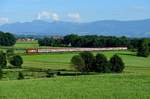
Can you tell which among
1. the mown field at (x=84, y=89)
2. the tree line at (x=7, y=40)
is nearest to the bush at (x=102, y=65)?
the mown field at (x=84, y=89)

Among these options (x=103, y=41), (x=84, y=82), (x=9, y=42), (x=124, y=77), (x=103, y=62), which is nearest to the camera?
(x=84, y=82)

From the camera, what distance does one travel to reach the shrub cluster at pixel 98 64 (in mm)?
76562

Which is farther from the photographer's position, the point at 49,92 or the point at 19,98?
the point at 49,92

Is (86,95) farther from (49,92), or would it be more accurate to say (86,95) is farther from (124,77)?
(124,77)

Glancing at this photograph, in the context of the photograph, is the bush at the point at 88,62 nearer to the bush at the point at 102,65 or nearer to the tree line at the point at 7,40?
the bush at the point at 102,65

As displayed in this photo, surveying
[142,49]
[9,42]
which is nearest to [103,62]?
[142,49]

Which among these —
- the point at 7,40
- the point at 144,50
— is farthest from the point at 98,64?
the point at 7,40

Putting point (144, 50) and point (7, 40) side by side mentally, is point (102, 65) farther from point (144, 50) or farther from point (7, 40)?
point (7, 40)

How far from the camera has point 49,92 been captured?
783 inches

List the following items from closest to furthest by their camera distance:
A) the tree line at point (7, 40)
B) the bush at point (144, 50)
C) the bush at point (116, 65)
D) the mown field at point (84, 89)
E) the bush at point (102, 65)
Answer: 1. the mown field at point (84, 89)
2. the bush at point (116, 65)
3. the bush at point (102, 65)
4. the bush at point (144, 50)
5. the tree line at point (7, 40)

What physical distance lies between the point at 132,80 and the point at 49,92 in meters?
6.18

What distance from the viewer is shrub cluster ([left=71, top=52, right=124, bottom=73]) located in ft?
251

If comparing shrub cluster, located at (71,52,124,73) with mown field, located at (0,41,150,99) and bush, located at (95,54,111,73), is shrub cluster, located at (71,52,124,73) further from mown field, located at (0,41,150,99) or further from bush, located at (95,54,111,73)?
mown field, located at (0,41,150,99)

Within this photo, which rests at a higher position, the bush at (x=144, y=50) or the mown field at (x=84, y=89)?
the mown field at (x=84, y=89)
